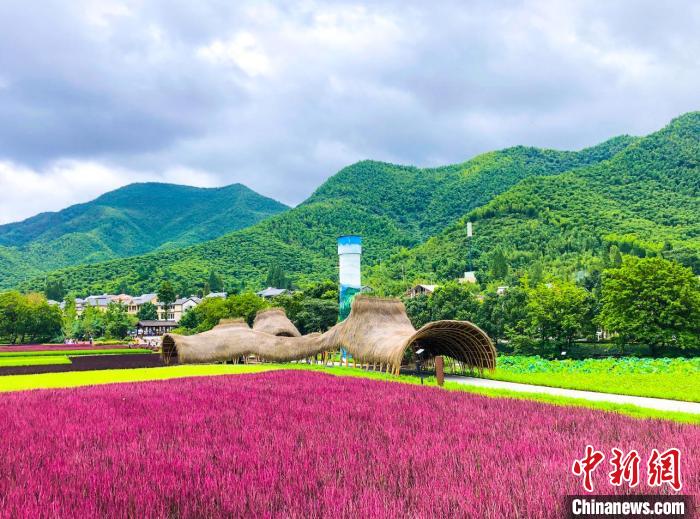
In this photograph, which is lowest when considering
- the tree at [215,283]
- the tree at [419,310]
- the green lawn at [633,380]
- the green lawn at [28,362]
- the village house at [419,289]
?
the green lawn at [28,362]

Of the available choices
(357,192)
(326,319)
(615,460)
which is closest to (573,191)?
(357,192)

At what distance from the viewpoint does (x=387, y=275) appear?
90.9 metres

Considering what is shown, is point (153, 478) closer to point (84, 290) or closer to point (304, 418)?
point (304, 418)

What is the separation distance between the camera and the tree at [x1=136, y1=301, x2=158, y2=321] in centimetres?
9681

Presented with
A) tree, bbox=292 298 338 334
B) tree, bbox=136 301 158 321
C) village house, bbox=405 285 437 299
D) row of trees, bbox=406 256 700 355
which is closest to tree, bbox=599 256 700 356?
row of trees, bbox=406 256 700 355

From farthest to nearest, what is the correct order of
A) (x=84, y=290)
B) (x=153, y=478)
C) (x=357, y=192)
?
(x=357, y=192) → (x=84, y=290) → (x=153, y=478)

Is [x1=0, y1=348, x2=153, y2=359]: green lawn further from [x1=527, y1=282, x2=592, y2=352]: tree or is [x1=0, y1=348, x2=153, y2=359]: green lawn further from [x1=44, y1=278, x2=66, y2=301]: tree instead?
[x1=44, y1=278, x2=66, y2=301]: tree

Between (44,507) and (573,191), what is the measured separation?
335 ft

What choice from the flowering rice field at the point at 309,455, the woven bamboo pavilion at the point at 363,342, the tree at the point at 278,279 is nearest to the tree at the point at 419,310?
the woven bamboo pavilion at the point at 363,342

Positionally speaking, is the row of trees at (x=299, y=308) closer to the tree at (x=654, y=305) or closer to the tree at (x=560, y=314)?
the tree at (x=560, y=314)

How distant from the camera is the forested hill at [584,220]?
2985 inches

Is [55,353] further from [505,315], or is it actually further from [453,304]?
[505,315]

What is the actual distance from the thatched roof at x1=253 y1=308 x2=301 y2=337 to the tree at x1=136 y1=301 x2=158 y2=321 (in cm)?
6544

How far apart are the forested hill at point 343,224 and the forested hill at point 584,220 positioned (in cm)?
2035
